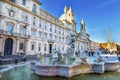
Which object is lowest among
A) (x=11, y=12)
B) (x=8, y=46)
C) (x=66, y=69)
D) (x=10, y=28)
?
(x=66, y=69)

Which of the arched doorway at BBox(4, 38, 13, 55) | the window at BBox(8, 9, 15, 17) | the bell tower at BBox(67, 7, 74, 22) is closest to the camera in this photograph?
the arched doorway at BBox(4, 38, 13, 55)

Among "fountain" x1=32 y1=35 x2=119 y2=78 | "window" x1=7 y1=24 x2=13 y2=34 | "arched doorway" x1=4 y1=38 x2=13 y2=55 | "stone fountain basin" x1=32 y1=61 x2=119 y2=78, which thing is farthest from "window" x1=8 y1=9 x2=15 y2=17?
"stone fountain basin" x1=32 y1=61 x2=119 y2=78

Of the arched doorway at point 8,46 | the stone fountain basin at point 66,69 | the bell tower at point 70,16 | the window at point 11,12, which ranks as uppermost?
the bell tower at point 70,16

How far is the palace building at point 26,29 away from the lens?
819 inches

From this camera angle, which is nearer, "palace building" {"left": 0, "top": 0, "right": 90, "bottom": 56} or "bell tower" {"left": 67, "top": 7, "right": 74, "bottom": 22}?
"palace building" {"left": 0, "top": 0, "right": 90, "bottom": 56}

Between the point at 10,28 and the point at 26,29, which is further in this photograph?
the point at 26,29

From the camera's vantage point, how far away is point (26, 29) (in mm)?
25109

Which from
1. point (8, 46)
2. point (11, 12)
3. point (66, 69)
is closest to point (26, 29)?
point (11, 12)

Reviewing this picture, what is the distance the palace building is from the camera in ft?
68.3

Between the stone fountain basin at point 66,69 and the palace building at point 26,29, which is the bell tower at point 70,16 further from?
the stone fountain basin at point 66,69

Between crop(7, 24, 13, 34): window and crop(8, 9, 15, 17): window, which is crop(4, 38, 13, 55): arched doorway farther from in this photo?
crop(8, 9, 15, 17): window

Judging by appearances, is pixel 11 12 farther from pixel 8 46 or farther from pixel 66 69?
pixel 66 69

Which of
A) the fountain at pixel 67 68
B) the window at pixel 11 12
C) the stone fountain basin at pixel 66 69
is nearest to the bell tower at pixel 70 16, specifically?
the window at pixel 11 12

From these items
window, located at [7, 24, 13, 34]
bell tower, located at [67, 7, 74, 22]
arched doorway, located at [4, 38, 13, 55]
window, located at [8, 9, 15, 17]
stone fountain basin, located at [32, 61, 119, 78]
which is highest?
bell tower, located at [67, 7, 74, 22]
